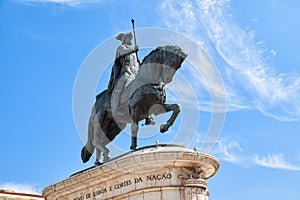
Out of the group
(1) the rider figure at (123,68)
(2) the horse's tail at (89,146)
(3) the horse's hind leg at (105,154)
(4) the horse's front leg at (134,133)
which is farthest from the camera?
(2) the horse's tail at (89,146)

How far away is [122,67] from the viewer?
60.4 feet

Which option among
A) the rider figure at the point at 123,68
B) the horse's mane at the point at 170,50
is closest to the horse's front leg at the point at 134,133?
the rider figure at the point at 123,68

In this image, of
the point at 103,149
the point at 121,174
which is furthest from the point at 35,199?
the point at 121,174

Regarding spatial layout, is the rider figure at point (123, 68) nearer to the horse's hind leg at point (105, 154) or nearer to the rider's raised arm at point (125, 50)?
the rider's raised arm at point (125, 50)

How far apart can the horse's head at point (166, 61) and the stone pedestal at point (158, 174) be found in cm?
229

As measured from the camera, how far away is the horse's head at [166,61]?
53.3 ft

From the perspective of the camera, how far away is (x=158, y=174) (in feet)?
48.6

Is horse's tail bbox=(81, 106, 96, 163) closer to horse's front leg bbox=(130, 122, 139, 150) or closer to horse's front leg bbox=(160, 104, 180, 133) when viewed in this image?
horse's front leg bbox=(130, 122, 139, 150)

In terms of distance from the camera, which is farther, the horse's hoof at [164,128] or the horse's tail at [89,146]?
the horse's tail at [89,146]

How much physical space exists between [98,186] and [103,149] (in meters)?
1.96

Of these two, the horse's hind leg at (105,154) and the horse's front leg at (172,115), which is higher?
the horse's front leg at (172,115)

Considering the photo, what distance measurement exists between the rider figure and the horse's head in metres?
1.43

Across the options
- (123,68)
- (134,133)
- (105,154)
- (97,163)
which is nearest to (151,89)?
(134,133)

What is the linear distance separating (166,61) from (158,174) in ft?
12.1
